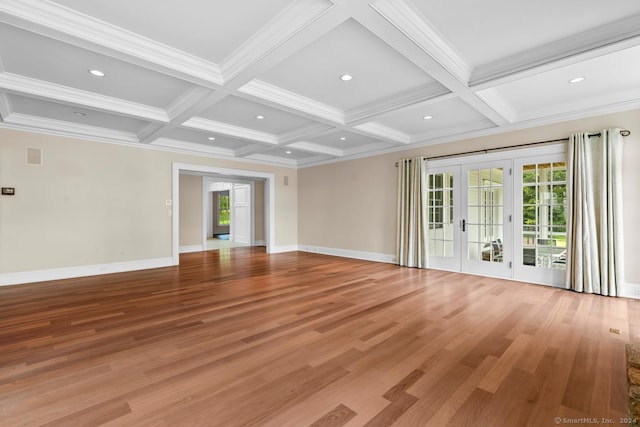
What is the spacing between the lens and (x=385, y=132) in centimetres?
571

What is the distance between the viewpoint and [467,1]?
2.33 meters

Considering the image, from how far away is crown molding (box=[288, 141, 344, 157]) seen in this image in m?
6.78

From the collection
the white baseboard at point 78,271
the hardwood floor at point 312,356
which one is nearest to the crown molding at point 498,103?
the hardwood floor at point 312,356

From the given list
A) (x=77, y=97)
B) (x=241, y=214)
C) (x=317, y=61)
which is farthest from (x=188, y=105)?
(x=241, y=214)

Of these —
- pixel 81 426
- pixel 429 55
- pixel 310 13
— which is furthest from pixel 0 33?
pixel 429 55

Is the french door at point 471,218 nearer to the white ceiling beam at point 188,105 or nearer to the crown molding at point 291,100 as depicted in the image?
the crown molding at point 291,100

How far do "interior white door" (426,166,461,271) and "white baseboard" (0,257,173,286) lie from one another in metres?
5.69

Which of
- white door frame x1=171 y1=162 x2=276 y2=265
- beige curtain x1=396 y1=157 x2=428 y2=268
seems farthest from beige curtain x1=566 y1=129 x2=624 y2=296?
white door frame x1=171 y1=162 x2=276 y2=265

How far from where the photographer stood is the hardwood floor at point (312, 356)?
1710 mm

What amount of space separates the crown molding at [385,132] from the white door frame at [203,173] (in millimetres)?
3729

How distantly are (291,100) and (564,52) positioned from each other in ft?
9.97

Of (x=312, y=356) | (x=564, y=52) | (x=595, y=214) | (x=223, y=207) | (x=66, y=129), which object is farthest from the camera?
(x=223, y=207)

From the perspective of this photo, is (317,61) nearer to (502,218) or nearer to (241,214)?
(502,218)

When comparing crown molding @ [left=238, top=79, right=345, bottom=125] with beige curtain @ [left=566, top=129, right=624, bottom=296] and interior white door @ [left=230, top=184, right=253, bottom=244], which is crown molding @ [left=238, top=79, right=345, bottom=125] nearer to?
beige curtain @ [left=566, top=129, right=624, bottom=296]
